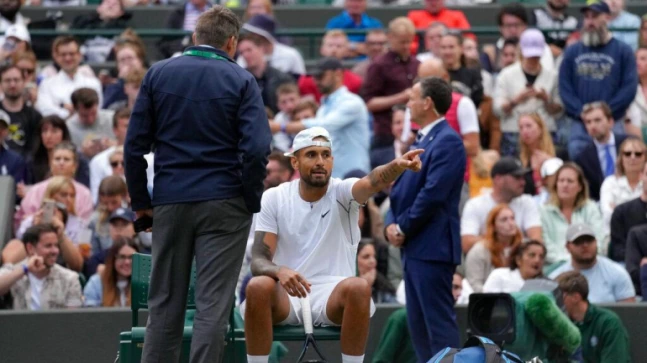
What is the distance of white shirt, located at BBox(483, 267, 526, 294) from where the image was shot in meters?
10.8

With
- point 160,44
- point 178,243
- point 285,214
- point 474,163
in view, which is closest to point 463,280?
point 474,163

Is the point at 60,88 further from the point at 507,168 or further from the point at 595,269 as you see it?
the point at 595,269

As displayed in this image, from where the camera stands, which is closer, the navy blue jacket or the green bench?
the navy blue jacket

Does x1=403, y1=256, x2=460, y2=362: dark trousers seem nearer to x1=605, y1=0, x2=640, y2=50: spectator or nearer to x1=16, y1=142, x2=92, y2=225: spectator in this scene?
x1=16, y1=142, x2=92, y2=225: spectator

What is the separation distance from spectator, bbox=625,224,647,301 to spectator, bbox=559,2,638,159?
258 centimetres

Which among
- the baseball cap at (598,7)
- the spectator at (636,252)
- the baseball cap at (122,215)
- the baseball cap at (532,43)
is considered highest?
the baseball cap at (598,7)

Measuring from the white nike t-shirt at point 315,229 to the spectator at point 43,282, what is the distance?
109 inches

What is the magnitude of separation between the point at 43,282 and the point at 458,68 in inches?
200

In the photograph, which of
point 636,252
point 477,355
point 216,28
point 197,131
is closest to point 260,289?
point 197,131

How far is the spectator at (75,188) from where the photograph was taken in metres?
12.0

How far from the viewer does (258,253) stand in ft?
27.6

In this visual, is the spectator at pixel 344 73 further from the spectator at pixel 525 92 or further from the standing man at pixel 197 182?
the standing man at pixel 197 182

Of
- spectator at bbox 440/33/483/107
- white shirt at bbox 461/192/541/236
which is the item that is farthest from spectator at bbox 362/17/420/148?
white shirt at bbox 461/192/541/236

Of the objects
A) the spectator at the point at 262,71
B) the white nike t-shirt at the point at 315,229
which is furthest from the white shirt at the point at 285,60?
the white nike t-shirt at the point at 315,229
